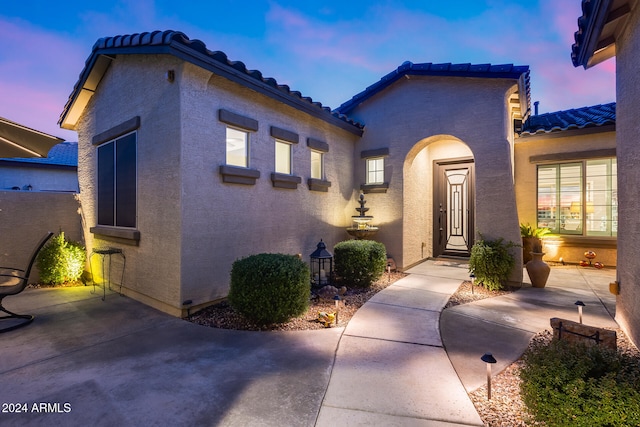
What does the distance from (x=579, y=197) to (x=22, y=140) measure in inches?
521

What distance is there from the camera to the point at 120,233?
5816 millimetres

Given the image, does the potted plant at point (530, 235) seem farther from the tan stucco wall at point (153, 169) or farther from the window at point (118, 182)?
the window at point (118, 182)

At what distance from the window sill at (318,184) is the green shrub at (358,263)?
1.63 m

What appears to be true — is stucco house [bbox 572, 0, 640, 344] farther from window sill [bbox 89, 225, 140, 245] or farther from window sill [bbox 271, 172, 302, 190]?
window sill [bbox 89, 225, 140, 245]

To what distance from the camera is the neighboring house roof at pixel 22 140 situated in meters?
4.30

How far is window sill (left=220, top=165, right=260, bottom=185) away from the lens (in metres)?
5.17

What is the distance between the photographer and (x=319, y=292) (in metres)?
5.59

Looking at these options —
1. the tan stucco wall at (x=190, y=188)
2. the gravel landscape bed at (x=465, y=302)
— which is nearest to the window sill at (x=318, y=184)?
the tan stucco wall at (x=190, y=188)

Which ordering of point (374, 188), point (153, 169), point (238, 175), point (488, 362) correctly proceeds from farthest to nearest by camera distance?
point (374, 188), point (238, 175), point (153, 169), point (488, 362)

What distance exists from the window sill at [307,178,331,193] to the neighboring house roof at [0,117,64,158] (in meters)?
4.81

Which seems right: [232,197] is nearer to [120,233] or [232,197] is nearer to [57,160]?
[120,233]

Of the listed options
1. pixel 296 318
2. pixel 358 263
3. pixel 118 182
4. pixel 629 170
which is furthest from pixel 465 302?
pixel 118 182

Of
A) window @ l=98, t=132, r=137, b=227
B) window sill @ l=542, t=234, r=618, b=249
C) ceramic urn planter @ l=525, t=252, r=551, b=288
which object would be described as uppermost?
window @ l=98, t=132, r=137, b=227

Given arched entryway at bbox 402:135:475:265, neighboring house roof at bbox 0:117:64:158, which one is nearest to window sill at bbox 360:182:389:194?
arched entryway at bbox 402:135:475:265
